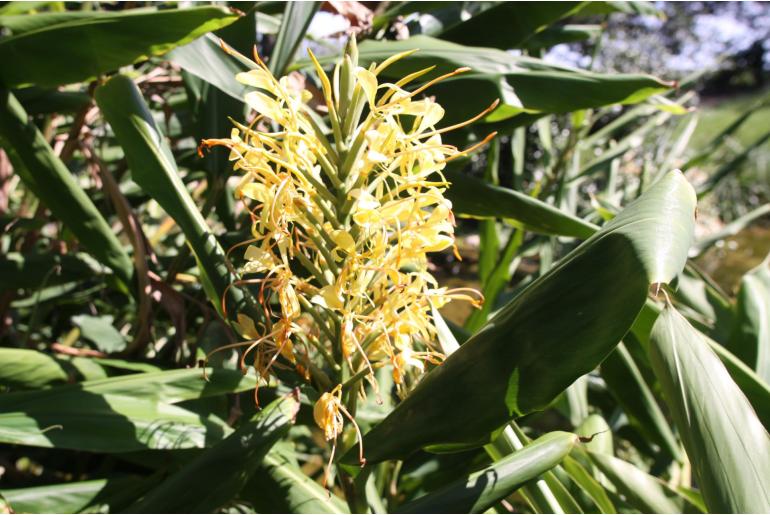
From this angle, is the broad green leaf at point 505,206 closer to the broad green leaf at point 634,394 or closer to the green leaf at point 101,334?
the broad green leaf at point 634,394

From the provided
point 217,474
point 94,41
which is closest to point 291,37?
point 94,41

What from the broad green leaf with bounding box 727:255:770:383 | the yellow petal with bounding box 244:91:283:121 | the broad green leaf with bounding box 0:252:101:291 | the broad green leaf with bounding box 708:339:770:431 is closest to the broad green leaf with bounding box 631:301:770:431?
the broad green leaf with bounding box 708:339:770:431

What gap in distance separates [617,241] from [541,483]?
0.33m

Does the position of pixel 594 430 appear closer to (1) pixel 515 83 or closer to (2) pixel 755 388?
(2) pixel 755 388

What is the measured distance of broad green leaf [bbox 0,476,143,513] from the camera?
801 millimetres

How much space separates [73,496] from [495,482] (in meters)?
0.59

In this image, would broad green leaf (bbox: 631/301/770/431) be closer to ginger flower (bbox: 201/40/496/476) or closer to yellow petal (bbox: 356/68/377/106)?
ginger flower (bbox: 201/40/496/476)

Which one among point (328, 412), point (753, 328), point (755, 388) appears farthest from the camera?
point (753, 328)

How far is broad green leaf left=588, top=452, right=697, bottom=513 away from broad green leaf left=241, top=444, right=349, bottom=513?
0.38 meters

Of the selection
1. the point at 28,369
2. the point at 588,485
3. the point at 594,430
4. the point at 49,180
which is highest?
the point at 49,180

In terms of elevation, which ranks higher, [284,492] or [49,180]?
[49,180]

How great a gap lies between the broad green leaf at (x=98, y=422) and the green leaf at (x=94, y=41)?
440 millimetres

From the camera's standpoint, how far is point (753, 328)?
3.48ft

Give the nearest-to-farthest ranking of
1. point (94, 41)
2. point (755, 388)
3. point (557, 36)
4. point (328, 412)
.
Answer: point (328, 412) < point (755, 388) < point (94, 41) < point (557, 36)
